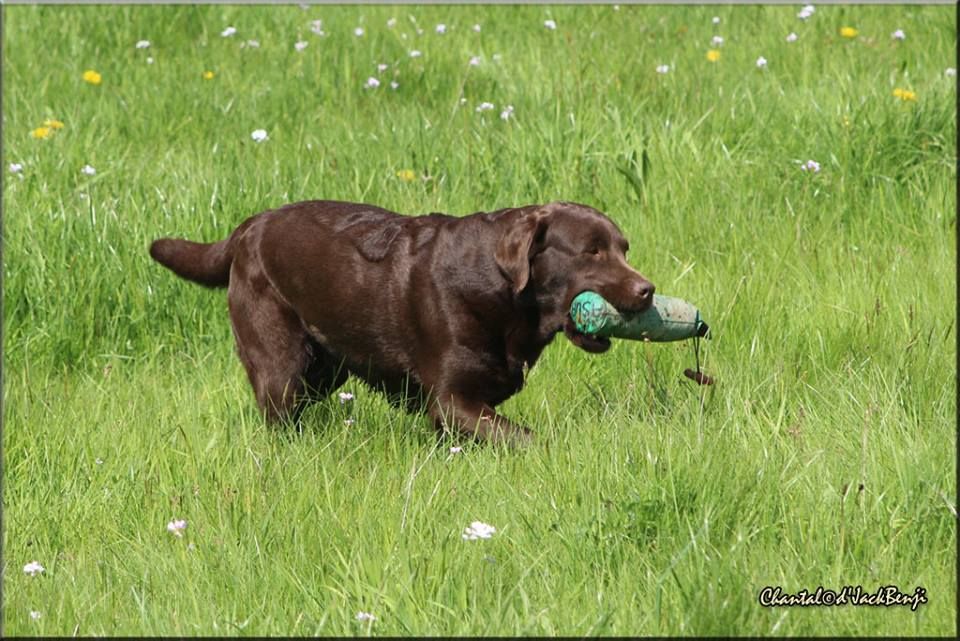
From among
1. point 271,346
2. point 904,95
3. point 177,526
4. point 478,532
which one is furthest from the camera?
point 904,95

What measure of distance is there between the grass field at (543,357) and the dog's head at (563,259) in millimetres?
326

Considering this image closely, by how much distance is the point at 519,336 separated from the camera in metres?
4.25

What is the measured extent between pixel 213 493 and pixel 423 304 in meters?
1.05

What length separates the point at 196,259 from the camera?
4.91 metres

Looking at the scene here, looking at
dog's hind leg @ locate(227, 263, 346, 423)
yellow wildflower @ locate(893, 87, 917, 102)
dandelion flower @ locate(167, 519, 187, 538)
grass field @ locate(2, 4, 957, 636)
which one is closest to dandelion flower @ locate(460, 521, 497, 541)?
grass field @ locate(2, 4, 957, 636)

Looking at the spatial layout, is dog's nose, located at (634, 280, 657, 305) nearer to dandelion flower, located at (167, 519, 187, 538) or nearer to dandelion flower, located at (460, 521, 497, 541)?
dandelion flower, located at (460, 521, 497, 541)

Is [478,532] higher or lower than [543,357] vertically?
higher

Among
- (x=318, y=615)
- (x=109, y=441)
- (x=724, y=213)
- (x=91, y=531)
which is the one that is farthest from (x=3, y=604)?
(x=724, y=213)

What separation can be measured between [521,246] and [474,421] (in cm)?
58

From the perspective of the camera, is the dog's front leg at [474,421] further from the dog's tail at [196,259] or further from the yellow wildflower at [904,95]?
the yellow wildflower at [904,95]

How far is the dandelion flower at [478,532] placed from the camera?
2986mm

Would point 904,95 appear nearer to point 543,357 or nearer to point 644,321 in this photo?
point 543,357

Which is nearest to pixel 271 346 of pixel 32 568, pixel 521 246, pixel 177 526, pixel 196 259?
pixel 196 259

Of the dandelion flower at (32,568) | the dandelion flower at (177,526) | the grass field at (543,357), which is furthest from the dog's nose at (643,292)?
the dandelion flower at (32,568)
